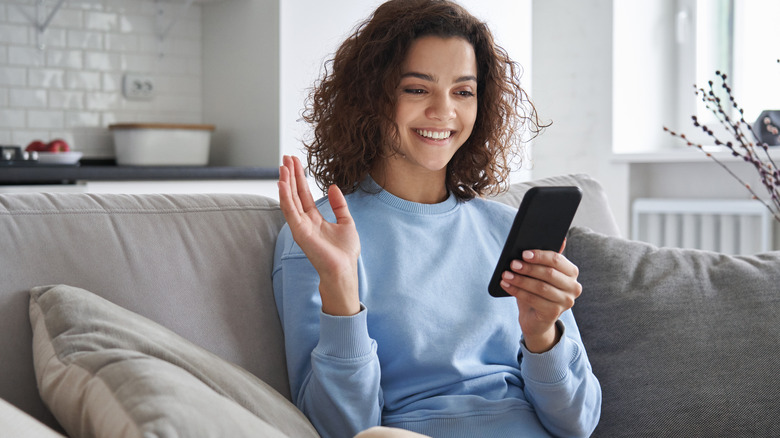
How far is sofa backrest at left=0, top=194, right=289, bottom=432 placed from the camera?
44.8 inches

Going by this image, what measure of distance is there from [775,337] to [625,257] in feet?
0.94

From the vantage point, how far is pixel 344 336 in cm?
111

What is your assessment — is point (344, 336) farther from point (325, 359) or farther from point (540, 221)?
point (540, 221)

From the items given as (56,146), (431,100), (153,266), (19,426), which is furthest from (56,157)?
(19,426)

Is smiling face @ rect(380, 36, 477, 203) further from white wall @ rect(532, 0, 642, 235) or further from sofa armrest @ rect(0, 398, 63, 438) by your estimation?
white wall @ rect(532, 0, 642, 235)

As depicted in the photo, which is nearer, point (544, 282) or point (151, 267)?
point (544, 282)

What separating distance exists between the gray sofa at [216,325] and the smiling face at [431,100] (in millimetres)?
277

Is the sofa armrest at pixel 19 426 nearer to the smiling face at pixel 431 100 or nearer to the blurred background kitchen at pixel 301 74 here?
the smiling face at pixel 431 100

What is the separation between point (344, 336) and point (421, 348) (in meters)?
0.17

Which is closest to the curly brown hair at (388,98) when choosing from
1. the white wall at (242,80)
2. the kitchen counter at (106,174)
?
the kitchen counter at (106,174)

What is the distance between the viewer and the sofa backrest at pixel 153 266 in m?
1.14

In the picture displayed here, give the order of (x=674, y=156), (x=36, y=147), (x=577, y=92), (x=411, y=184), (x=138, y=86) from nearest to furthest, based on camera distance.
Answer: (x=411, y=184)
(x=36, y=147)
(x=674, y=156)
(x=138, y=86)
(x=577, y=92)

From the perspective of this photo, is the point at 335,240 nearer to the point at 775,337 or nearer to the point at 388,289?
the point at 388,289

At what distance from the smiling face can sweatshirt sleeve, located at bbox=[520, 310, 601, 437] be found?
0.36 m
